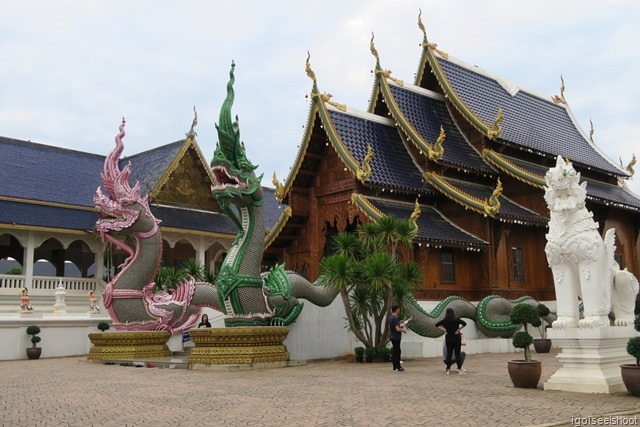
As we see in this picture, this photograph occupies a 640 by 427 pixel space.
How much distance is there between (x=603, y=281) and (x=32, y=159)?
74.8 feet

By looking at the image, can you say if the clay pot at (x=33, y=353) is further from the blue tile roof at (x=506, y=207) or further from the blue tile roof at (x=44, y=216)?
the blue tile roof at (x=506, y=207)

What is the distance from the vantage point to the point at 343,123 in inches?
721

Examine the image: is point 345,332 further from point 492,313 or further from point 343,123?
point 343,123

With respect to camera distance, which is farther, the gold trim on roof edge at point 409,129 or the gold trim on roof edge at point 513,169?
the gold trim on roof edge at point 513,169

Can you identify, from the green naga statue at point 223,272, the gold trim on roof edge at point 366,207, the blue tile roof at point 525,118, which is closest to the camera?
the green naga statue at point 223,272

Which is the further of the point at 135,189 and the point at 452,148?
the point at 452,148

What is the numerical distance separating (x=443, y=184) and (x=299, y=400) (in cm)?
1045

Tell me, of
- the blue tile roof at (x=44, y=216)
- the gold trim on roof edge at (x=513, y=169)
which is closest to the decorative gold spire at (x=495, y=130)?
the gold trim on roof edge at (x=513, y=169)

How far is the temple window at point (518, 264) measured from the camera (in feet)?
58.8

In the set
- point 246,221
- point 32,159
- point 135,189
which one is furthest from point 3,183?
point 246,221

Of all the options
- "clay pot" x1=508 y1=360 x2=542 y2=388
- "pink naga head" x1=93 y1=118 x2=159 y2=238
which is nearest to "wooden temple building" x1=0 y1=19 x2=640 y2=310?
"pink naga head" x1=93 y1=118 x2=159 y2=238

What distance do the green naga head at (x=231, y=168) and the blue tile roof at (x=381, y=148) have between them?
439 cm

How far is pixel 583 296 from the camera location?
8.67 m

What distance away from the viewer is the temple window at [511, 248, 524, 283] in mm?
17922
